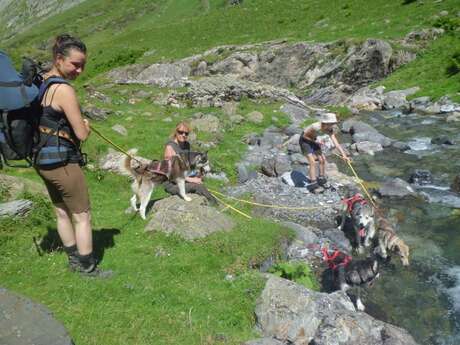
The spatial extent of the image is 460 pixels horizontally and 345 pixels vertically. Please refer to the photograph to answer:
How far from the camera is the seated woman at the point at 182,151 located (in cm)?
1298

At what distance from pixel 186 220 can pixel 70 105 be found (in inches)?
185

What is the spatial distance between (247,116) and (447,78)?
571 inches

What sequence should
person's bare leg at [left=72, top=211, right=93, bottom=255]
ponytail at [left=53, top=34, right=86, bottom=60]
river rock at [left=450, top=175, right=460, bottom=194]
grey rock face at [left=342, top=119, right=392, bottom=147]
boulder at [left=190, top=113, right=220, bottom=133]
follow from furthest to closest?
boulder at [left=190, top=113, right=220, bottom=133]
grey rock face at [left=342, top=119, right=392, bottom=147]
river rock at [left=450, top=175, right=460, bottom=194]
person's bare leg at [left=72, top=211, right=93, bottom=255]
ponytail at [left=53, top=34, right=86, bottom=60]

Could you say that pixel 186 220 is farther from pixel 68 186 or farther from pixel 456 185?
pixel 456 185

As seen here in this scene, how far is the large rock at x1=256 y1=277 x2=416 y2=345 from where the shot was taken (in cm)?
761

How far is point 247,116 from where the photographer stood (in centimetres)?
2703

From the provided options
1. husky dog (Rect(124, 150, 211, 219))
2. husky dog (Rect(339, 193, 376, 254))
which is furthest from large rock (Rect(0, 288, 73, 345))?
husky dog (Rect(339, 193, 376, 254))

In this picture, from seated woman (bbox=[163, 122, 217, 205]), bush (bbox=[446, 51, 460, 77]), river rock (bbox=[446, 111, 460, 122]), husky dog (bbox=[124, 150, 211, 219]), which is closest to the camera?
husky dog (bbox=[124, 150, 211, 219])

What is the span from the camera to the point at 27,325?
5.65 metres

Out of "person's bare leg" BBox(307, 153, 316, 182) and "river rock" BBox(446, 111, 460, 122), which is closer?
"person's bare leg" BBox(307, 153, 316, 182)

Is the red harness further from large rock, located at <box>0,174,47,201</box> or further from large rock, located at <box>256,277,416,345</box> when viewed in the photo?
large rock, located at <box>0,174,47,201</box>

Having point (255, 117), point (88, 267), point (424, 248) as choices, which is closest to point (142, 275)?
point (88, 267)

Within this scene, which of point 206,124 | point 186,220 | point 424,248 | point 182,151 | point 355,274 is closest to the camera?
point 355,274

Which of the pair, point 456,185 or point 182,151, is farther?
point 456,185
